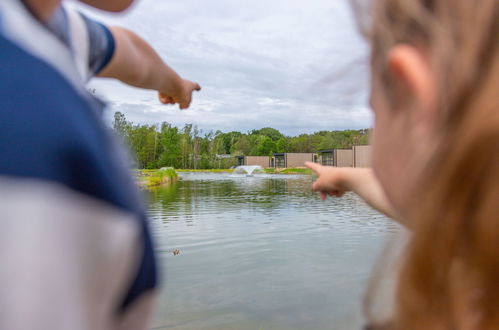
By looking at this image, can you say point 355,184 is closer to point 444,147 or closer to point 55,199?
point 444,147

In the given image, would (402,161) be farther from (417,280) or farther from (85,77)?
(85,77)

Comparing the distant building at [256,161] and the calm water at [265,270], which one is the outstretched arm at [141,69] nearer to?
the calm water at [265,270]

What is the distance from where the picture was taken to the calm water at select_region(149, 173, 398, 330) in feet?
8.47

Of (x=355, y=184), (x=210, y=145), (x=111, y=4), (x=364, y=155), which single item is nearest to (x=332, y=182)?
(x=355, y=184)

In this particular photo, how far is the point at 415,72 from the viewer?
0.36m

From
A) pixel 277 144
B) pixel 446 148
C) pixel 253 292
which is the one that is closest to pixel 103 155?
pixel 446 148

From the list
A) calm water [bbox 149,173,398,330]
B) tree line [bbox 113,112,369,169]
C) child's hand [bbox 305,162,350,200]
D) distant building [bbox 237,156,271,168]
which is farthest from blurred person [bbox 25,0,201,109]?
distant building [bbox 237,156,271,168]

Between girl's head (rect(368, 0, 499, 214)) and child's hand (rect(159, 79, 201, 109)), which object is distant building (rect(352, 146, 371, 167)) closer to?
girl's head (rect(368, 0, 499, 214))

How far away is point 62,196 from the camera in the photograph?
0.25 meters

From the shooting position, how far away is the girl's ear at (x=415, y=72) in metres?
0.36

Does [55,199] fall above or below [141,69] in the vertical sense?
below

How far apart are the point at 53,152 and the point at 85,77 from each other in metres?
0.13

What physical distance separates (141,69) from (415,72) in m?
0.33

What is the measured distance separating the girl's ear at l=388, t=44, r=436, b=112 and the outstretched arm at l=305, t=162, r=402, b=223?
52cm
